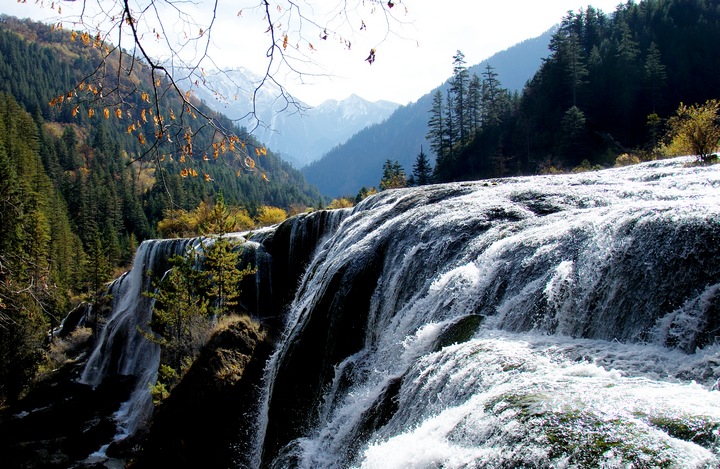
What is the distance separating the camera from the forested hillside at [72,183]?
411 centimetres

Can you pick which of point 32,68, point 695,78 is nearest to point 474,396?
point 695,78

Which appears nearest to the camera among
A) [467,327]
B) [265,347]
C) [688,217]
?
[688,217]

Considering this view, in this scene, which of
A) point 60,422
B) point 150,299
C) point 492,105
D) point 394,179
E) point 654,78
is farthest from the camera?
point 492,105

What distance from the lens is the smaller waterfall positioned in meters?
23.8

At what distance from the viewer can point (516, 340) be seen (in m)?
5.41

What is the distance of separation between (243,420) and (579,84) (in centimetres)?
5214

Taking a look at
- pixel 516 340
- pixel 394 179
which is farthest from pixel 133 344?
pixel 394 179

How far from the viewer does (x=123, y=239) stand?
78312mm

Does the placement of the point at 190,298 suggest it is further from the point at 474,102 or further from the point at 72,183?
the point at 72,183

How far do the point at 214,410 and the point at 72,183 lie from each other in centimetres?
9123

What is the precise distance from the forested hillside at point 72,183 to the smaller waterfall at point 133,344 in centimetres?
353

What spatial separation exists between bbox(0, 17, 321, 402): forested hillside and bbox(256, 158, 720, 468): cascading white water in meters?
2.89

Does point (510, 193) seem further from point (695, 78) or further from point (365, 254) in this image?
point (695, 78)

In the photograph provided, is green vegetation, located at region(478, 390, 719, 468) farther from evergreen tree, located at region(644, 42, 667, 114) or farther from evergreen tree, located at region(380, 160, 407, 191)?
evergreen tree, located at region(644, 42, 667, 114)
